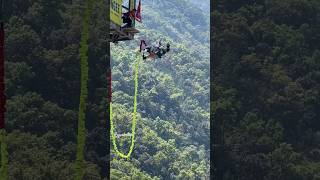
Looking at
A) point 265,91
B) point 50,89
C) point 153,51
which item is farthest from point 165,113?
point 50,89

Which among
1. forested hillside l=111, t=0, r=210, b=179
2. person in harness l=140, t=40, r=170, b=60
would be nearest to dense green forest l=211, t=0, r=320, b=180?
person in harness l=140, t=40, r=170, b=60

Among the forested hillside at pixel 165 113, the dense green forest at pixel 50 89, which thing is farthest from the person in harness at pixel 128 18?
the forested hillside at pixel 165 113

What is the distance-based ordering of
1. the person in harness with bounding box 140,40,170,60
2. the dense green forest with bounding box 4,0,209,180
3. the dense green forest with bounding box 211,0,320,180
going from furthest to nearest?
the person in harness with bounding box 140,40,170,60 < the dense green forest with bounding box 211,0,320,180 < the dense green forest with bounding box 4,0,209,180

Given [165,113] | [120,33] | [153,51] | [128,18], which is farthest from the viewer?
[165,113]

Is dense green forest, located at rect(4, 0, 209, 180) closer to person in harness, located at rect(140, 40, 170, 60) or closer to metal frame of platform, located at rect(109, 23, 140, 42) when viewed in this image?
metal frame of platform, located at rect(109, 23, 140, 42)

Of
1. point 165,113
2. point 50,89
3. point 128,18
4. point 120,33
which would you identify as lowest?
point 165,113

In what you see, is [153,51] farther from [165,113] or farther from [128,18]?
[165,113]
